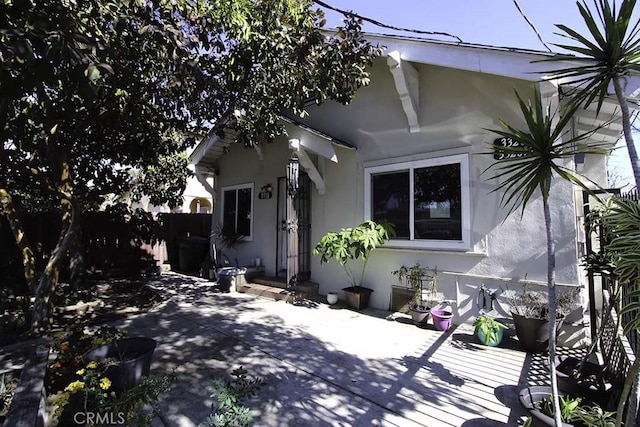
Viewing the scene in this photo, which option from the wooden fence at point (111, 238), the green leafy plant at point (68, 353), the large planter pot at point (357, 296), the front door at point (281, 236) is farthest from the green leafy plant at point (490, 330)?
the wooden fence at point (111, 238)

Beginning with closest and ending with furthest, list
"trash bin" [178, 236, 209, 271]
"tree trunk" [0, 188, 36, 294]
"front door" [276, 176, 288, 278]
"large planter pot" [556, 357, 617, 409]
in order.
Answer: "large planter pot" [556, 357, 617, 409] < "tree trunk" [0, 188, 36, 294] < "front door" [276, 176, 288, 278] < "trash bin" [178, 236, 209, 271]

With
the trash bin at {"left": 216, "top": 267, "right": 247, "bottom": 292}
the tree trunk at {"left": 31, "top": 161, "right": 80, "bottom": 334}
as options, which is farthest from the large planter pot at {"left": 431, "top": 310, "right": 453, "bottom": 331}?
the tree trunk at {"left": 31, "top": 161, "right": 80, "bottom": 334}

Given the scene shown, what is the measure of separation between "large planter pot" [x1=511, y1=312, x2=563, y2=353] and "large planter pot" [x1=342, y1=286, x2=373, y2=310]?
263 cm

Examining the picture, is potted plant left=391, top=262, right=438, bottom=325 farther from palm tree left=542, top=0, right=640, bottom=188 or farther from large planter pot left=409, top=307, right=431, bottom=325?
palm tree left=542, top=0, right=640, bottom=188

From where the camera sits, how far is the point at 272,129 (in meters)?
5.06

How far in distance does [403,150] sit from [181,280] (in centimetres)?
698

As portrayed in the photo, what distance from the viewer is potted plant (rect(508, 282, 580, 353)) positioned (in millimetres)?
4230

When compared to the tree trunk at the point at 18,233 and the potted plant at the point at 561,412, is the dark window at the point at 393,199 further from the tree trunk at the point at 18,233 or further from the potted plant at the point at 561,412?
the tree trunk at the point at 18,233

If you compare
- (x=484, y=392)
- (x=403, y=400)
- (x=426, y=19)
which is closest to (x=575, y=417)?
(x=484, y=392)

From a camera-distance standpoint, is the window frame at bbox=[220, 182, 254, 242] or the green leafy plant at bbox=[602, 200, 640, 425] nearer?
the green leafy plant at bbox=[602, 200, 640, 425]

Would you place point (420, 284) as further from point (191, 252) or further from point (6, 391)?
point (191, 252)

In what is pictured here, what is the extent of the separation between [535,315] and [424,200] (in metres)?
2.44

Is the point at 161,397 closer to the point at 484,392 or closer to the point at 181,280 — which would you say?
the point at 484,392

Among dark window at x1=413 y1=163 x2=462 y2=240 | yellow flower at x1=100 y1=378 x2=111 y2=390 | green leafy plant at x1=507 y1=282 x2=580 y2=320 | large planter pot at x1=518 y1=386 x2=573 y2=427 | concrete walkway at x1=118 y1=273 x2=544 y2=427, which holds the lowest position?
concrete walkway at x1=118 y1=273 x2=544 y2=427
